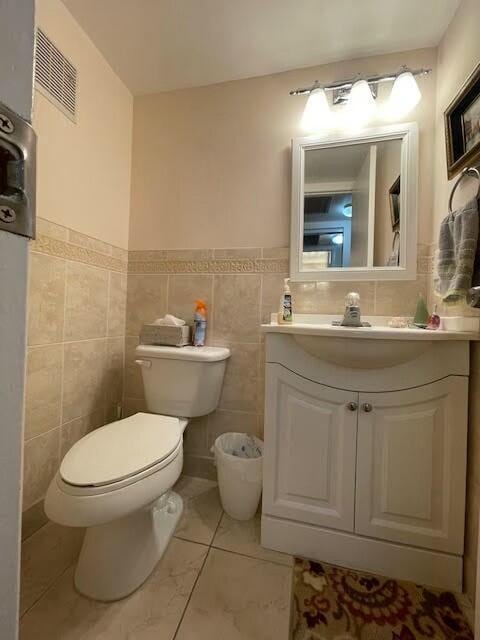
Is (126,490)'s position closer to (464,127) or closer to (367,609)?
(367,609)

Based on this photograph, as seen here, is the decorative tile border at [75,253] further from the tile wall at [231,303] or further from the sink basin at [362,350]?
the sink basin at [362,350]

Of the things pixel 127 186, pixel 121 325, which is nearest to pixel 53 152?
pixel 127 186

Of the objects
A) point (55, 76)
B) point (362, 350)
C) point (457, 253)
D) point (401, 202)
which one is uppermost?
point (55, 76)

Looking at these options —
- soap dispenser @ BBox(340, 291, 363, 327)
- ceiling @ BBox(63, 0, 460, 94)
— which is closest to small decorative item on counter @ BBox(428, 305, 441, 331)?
soap dispenser @ BBox(340, 291, 363, 327)

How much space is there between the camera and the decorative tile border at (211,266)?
A: 1351 mm

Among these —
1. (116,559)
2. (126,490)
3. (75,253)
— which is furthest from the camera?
(75,253)

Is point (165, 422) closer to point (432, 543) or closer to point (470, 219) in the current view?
point (432, 543)

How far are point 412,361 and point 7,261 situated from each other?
3.47ft

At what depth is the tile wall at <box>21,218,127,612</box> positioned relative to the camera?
3.32 feet

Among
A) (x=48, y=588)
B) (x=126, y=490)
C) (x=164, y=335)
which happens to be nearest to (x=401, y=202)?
(x=164, y=335)

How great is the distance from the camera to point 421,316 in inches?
44.3

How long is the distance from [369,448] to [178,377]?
2.62ft

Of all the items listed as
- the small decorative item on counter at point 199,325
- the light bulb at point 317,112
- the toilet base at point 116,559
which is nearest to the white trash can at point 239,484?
the toilet base at point 116,559

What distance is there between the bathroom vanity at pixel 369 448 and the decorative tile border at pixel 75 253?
0.91 meters
